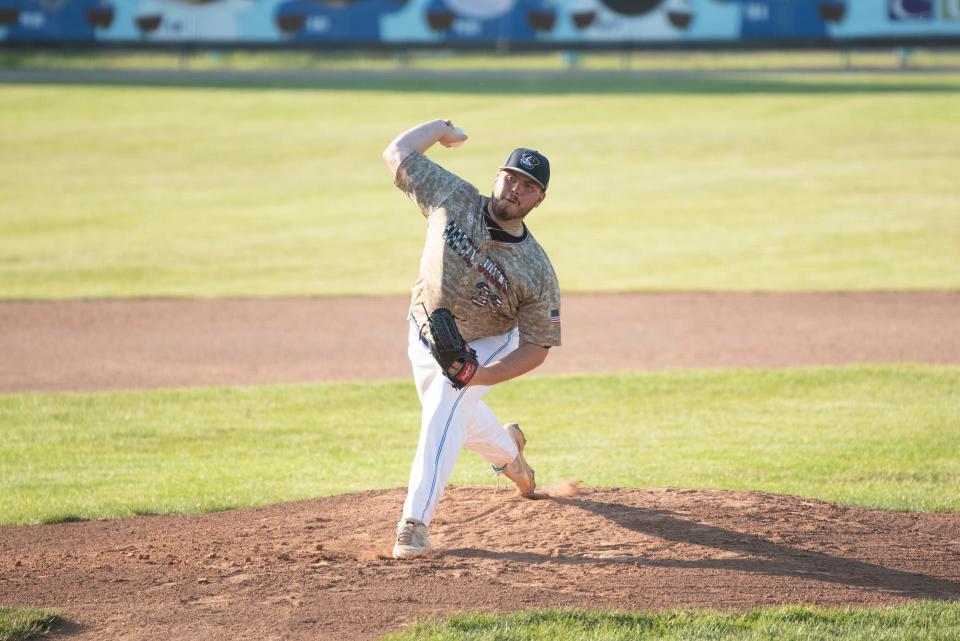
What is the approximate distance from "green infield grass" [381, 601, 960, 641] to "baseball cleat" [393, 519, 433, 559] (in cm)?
89

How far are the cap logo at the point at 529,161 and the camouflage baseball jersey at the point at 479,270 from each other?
1.15 ft

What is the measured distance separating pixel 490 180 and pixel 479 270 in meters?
16.5

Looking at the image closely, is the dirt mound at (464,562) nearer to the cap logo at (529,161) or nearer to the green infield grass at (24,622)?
the green infield grass at (24,622)

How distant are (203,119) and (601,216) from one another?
14.6 metres

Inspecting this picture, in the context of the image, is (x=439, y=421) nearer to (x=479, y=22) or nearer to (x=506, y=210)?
(x=506, y=210)

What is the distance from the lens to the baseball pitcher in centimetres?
573

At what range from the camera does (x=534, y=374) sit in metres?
11.3

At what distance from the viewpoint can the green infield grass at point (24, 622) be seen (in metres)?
4.73

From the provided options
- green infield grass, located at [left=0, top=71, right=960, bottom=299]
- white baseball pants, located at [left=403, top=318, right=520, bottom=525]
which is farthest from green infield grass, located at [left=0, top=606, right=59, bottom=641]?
green infield grass, located at [left=0, top=71, right=960, bottom=299]

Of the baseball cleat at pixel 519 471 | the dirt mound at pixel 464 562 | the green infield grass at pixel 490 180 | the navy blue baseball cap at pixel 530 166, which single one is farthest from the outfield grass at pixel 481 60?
the navy blue baseball cap at pixel 530 166

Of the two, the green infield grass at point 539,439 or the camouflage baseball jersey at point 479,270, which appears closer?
the camouflage baseball jersey at point 479,270

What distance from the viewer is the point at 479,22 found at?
1575 inches

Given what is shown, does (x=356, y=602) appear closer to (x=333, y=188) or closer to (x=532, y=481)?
(x=532, y=481)

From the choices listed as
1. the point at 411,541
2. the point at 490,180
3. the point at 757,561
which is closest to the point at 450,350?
the point at 411,541
